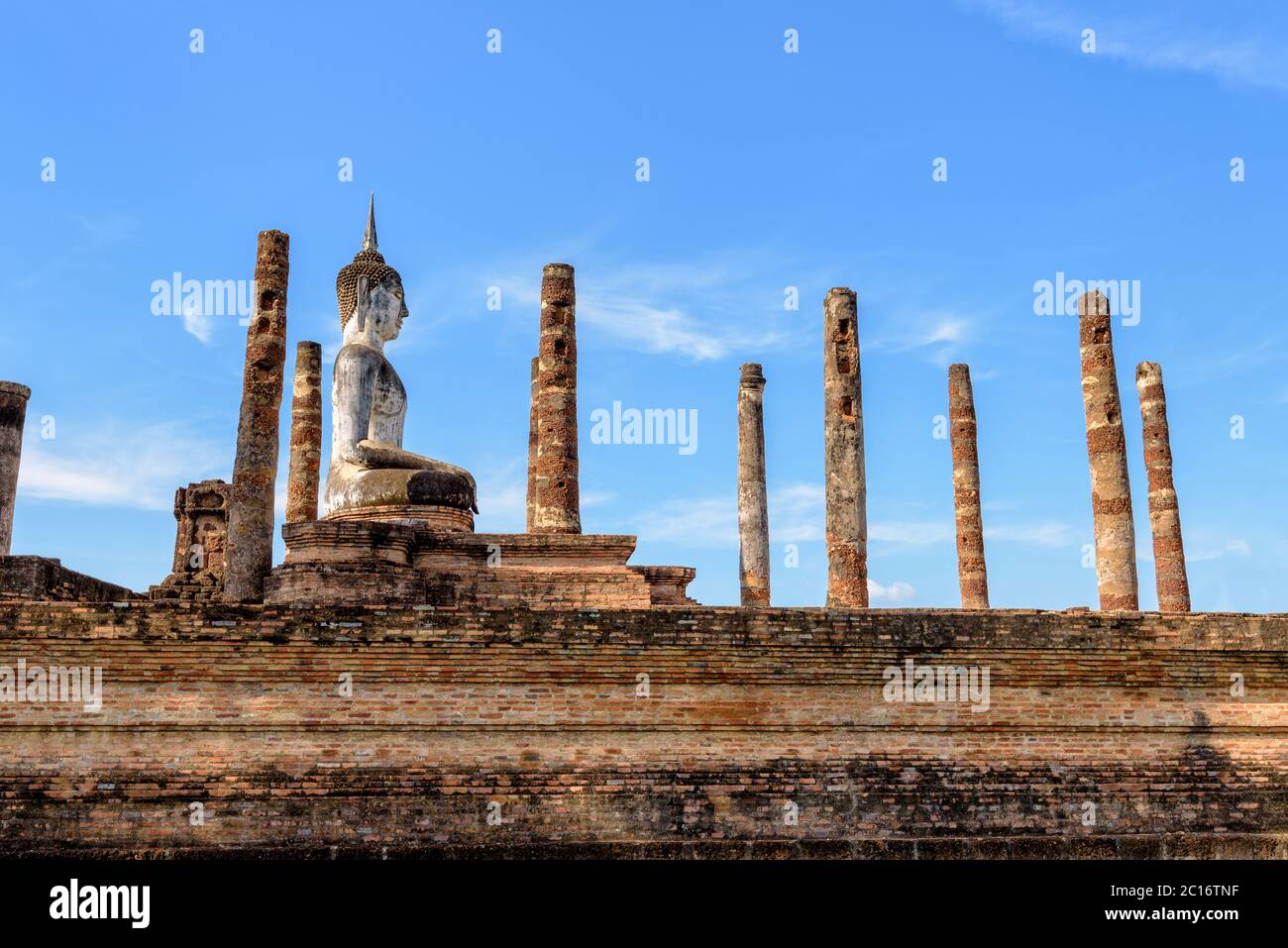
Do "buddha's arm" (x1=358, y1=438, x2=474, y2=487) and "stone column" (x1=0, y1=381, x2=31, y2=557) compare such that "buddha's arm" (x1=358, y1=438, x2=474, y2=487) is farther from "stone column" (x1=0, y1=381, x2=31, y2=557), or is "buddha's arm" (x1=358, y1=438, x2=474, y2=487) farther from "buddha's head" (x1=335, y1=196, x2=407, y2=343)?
"stone column" (x1=0, y1=381, x2=31, y2=557)

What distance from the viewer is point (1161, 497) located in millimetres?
22281

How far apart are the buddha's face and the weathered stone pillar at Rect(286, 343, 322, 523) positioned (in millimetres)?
5207

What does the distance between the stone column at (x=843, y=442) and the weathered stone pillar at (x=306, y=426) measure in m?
9.24

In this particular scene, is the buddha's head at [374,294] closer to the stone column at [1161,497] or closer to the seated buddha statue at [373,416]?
the seated buddha statue at [373,416]

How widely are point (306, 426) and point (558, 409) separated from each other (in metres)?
6.43

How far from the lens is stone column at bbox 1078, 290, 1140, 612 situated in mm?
18453

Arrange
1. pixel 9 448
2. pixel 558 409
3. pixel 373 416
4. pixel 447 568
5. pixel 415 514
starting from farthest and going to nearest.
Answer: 1. pixel 9 448
2. pixel 558 409
3. pixel 373 416
4. pixel 415 514
5. pixel 447 568

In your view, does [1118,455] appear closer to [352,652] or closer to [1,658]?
[352,652]

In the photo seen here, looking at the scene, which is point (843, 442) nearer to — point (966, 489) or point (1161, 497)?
point (966, 489)

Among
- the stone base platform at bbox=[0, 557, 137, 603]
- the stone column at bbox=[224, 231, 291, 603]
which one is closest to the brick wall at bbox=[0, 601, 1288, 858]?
the stone base platform at bbox=[0, 557, 137, 603]

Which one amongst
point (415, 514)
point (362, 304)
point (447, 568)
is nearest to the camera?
point (447, 568)

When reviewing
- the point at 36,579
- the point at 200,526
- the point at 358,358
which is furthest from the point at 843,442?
the point at 200,526

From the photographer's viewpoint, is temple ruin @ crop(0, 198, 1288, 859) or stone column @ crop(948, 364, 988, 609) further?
stone column @ crop(948, 364, 988, 609)
